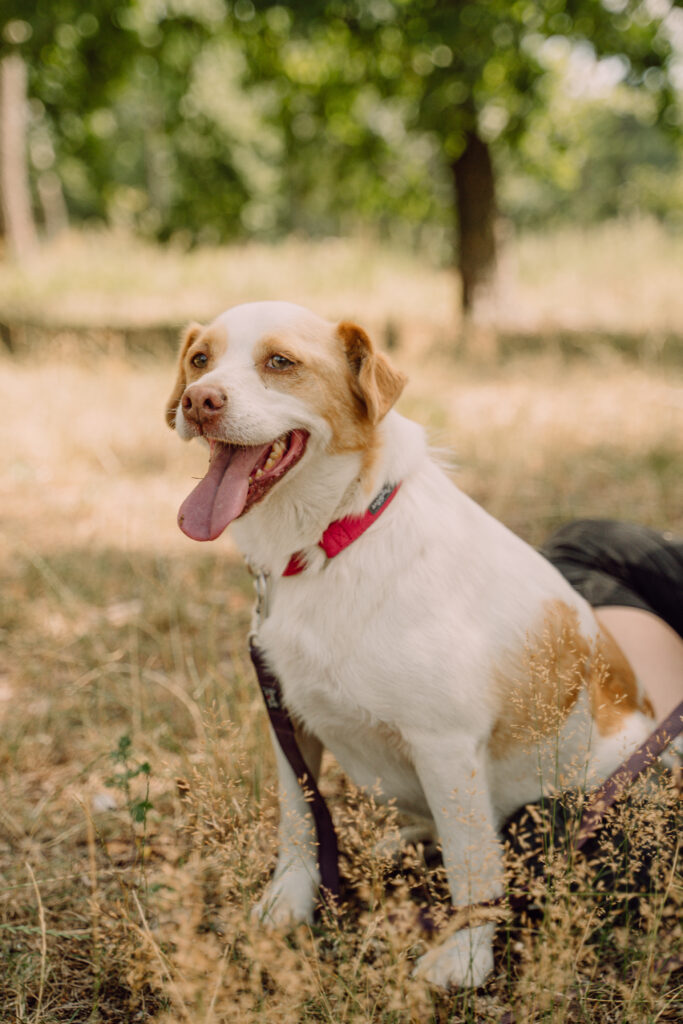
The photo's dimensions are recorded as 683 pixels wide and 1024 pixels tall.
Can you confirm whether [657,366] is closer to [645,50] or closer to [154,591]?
[645,50]

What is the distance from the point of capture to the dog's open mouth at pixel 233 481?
1.73 metres

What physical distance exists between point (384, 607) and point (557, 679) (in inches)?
18.0

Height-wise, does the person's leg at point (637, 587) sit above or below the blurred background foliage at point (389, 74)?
below

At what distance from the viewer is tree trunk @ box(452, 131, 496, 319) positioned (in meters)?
8.82

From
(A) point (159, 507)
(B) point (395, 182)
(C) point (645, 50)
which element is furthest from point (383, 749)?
(B) point (395, 182)

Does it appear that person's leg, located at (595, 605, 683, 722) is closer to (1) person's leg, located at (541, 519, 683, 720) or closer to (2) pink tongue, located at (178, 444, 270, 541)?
(1) person's leg, located at (541, 519, 683, 720)

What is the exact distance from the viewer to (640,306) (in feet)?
33.7

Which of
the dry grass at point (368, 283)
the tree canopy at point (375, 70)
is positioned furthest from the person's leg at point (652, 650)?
the dry grass at point (368, 283)

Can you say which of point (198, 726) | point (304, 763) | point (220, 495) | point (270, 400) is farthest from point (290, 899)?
point (270, 400)

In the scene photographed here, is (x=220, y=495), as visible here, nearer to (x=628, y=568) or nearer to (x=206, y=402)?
(x=206, y=402)

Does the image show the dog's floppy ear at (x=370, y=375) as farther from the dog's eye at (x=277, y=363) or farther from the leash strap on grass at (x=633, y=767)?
the leash strap on grass at (x=633, y=767)

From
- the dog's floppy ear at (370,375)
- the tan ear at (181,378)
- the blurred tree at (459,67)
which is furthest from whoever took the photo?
the blurred tree at (459,67)

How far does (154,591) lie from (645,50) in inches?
290

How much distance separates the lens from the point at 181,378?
7.06 ft
